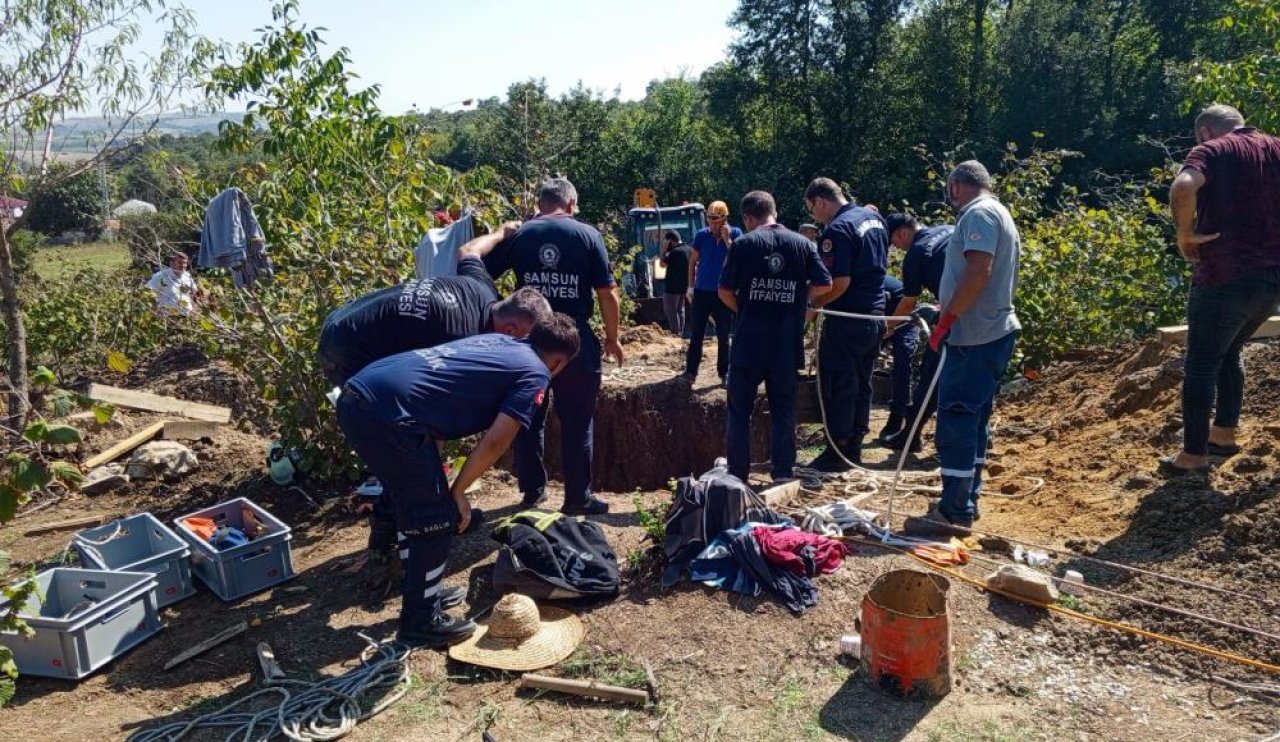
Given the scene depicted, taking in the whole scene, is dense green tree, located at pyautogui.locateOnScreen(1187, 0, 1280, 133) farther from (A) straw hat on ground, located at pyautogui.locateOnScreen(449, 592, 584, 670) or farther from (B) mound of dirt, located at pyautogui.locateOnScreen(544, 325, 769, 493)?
(A) straw hat on ground, located at pyautogui.locateOnScreen(449, 592, 584, 670)

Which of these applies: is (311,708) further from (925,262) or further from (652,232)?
(652,232)

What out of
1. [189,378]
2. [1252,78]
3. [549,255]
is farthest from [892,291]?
[189,378]

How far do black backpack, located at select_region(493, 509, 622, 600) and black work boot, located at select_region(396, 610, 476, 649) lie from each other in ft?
1.29

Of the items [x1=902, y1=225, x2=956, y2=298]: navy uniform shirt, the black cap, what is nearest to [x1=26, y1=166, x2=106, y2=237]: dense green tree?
the black cap

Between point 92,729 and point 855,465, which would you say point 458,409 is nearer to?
point 92,729

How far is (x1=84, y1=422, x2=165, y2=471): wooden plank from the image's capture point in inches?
275

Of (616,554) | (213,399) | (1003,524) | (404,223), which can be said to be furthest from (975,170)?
(213,399)

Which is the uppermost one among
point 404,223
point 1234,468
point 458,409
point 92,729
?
point 404,223

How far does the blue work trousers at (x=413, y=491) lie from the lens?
3.64 metres

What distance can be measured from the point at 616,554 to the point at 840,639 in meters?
1.35

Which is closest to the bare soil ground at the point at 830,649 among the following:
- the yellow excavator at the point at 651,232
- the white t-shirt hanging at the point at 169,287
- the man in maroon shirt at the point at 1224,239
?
the man in maroon shirt at the point at 1224,239

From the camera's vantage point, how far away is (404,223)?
619cm

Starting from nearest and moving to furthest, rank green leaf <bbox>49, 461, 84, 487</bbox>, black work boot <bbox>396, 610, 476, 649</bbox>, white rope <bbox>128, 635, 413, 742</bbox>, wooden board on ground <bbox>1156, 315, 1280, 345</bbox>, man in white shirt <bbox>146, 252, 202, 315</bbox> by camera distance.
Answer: green leaf <bbox>49, 461, 84, 487</bbox> < white rope <bbox>128, 635, 413, 742</bbox> < black work boot <bbox>396, 610, 476, 649</bbox> < wooden board on ground <bbox>1156, 315, 1280, 345</bbox> < man in white shirt <bbox>146, 252, 202, 315</bbox>

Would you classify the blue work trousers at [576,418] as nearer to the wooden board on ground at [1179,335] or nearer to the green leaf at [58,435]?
the green leaf at [58,435]
